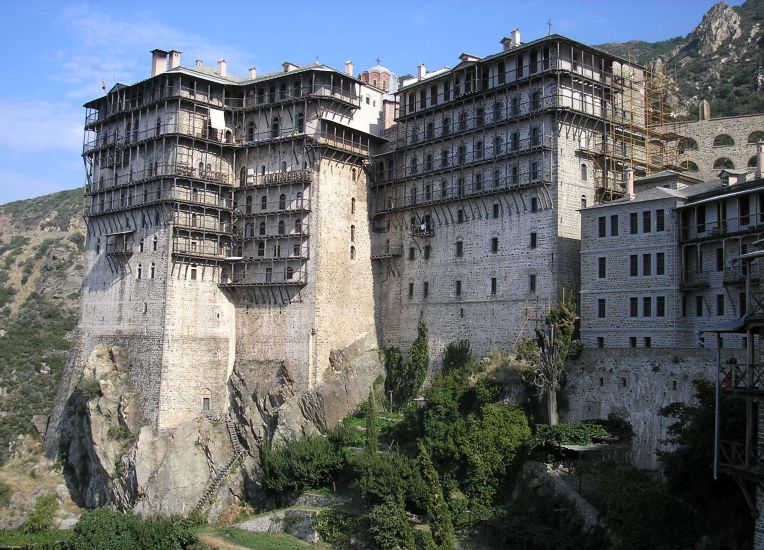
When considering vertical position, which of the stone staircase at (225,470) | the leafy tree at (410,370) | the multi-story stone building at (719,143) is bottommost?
the stone staircase at (225,470)

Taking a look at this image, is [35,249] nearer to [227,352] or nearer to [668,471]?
[227,352]

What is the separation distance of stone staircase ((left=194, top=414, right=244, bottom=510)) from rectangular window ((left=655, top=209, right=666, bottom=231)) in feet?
92.0

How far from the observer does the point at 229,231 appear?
56000mm

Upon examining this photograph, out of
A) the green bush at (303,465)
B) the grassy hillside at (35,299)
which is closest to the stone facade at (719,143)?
the green bush at (303,465)

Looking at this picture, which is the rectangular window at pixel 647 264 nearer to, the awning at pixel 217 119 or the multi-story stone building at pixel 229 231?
the multi-story stone building at pixel 229 231

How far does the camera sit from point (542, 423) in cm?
4003

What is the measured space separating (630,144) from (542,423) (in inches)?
756

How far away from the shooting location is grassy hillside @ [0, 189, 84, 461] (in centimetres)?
7344

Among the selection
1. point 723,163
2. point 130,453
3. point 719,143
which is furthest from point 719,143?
point 130,453

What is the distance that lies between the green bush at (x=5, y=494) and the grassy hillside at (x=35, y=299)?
720 centimetres

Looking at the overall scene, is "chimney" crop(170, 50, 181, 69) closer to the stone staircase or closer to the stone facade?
the stone staircase

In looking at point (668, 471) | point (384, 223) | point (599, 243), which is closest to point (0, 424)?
point (384, 223)

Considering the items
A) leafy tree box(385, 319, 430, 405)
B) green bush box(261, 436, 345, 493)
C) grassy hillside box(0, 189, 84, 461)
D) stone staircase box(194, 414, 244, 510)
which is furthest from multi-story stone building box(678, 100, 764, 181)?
grassy hillside box(0, 189, 84, 461)

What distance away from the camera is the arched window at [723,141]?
56.3 m
